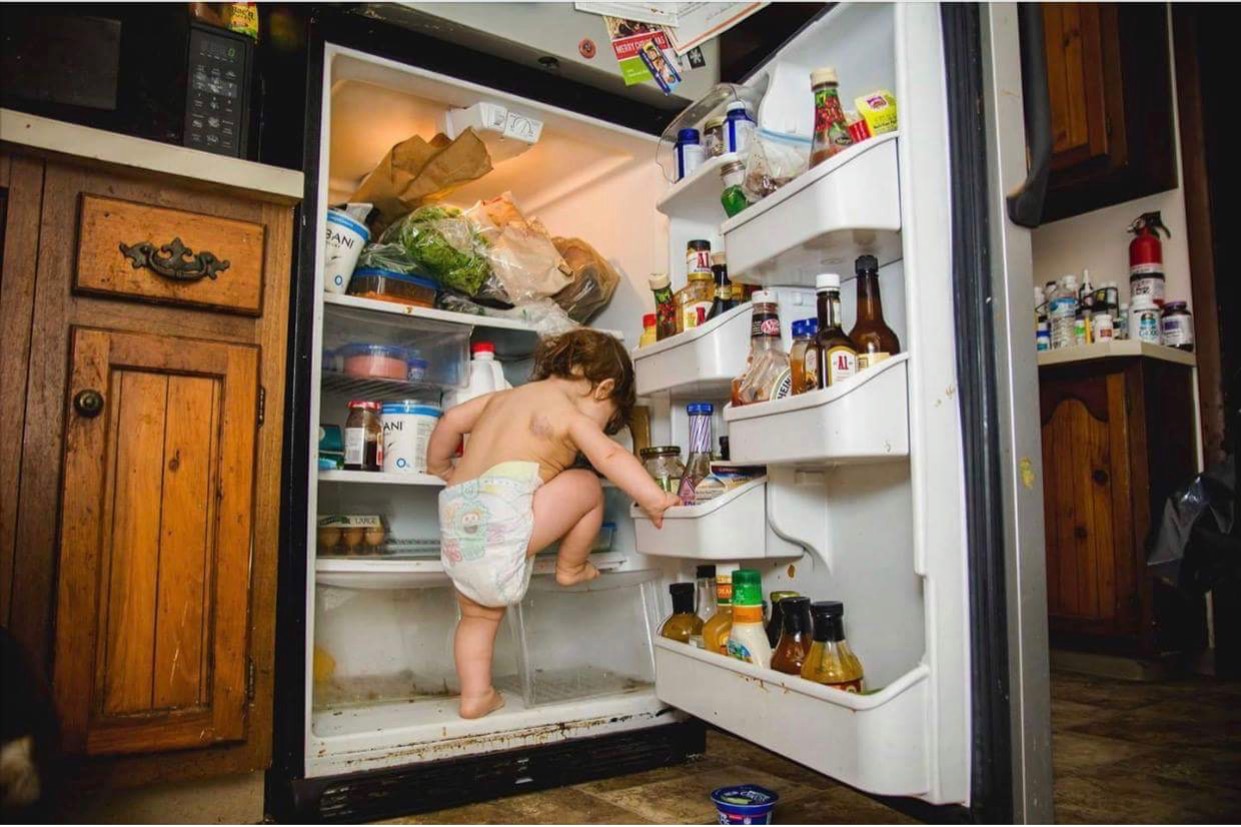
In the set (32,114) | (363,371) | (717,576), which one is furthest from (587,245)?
(32,114)

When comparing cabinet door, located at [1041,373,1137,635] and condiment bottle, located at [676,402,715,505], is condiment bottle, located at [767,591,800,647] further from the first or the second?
cabinet door, located at [1041,373,1137,635]

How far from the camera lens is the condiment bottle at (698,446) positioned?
153 centimetres

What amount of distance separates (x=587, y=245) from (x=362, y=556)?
0.91 m

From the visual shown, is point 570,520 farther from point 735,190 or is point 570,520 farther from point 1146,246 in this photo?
point 1146,246

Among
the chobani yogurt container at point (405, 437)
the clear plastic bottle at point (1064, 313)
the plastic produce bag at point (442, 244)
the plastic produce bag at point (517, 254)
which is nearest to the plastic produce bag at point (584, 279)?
the plastic produce bag at point (517, 254)

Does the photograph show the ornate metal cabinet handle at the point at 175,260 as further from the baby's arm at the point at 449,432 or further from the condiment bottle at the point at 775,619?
the condiment bottle at the point at 775,619

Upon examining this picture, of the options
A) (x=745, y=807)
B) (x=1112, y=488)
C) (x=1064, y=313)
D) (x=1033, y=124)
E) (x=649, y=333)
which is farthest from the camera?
(x=1064, y=313)

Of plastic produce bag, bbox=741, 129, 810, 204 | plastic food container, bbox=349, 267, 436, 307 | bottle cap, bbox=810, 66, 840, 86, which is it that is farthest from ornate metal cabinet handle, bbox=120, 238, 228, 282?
bottle cap, bbox=810, 66, 840, 86

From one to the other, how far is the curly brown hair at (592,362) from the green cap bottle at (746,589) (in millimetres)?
500

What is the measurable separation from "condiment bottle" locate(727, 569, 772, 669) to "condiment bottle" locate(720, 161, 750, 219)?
24.2 inches

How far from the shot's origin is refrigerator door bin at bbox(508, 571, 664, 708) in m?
1.79

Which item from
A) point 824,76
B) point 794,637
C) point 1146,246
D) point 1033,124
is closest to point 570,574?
point 794,637

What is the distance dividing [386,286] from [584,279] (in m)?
0.47

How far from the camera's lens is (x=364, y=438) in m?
1.69
